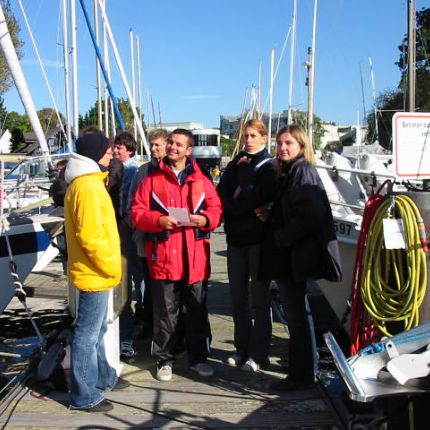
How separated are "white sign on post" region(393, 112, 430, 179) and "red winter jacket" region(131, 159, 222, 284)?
1389 millimetres

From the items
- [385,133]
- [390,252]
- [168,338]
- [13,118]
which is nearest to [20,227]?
[168,338]

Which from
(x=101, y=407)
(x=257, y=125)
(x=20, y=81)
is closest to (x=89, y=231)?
(x=101, y=407)

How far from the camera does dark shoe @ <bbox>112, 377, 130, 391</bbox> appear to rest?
4285 mm

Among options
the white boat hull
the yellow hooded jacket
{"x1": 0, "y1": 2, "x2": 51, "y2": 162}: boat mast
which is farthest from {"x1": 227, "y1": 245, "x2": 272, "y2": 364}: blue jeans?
{"x1": 0, "y1": 2, "x2": 51, "y2": 162}: boat mast

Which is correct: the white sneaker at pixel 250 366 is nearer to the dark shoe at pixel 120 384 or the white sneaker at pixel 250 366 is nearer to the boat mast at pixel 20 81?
the dark shoe at pixel 120 384

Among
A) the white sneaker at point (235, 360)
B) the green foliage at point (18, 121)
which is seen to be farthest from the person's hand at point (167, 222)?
the green foliage at point (18, 121)

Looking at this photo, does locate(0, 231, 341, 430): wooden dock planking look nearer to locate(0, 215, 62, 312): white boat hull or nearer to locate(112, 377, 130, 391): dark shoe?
locate(112, 377, 130, 391): dark shoe

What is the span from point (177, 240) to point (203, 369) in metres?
1.03

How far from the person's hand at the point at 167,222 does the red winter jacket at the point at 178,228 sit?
39 millimetres

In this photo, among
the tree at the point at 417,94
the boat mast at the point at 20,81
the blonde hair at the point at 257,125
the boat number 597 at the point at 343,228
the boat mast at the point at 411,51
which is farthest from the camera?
the tree at the point at 417,94

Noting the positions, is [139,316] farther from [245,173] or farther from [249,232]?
[245,173]

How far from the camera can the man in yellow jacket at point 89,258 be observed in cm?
368

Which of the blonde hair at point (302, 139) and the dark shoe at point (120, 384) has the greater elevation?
the blonde hair at point (302, 139)

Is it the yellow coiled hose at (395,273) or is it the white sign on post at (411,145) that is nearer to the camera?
the yellow coiled hose at (395,273)
